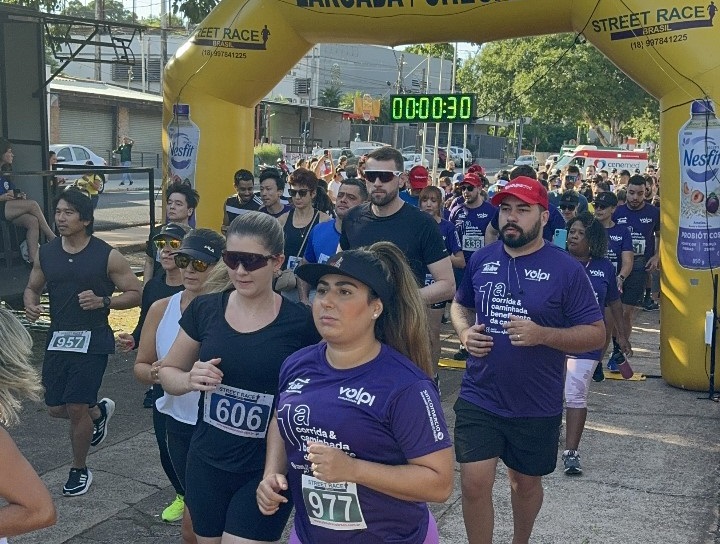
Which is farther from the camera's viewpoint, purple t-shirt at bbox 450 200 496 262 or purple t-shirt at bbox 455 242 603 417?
purple t-shirt at bbox 450 200 496 262

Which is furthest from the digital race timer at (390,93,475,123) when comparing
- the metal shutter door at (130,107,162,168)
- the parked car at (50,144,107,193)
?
the metal shutter door at (130,107,162,168)

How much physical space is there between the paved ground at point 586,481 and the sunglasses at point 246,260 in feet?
7.25

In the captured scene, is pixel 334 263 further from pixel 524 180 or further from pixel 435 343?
pixel 435 343

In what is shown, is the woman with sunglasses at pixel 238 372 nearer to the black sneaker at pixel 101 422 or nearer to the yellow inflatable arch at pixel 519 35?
the black sneaker at pixel 101 422

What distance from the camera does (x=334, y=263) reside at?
3.15 meters

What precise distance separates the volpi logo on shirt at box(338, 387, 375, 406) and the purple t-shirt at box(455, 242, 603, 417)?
1855 mm

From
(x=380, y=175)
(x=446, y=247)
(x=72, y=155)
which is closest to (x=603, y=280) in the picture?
Answer: (x=446, y=247)

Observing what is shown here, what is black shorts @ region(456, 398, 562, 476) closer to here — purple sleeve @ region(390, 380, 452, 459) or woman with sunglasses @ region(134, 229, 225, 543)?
woman with sunglasses @ region(134, 229, 225, 543)

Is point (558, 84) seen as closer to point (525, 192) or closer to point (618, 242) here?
point (618, 242)

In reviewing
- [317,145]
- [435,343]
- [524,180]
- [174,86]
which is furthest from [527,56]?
[524,180]

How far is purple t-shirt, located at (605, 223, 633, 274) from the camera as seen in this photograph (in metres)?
10.6

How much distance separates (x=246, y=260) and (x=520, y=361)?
1.56 meters

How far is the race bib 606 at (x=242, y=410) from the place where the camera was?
3.85 m

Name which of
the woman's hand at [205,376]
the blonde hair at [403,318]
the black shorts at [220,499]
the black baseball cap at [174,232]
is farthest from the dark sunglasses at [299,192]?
the blonde hair at [403,318]
